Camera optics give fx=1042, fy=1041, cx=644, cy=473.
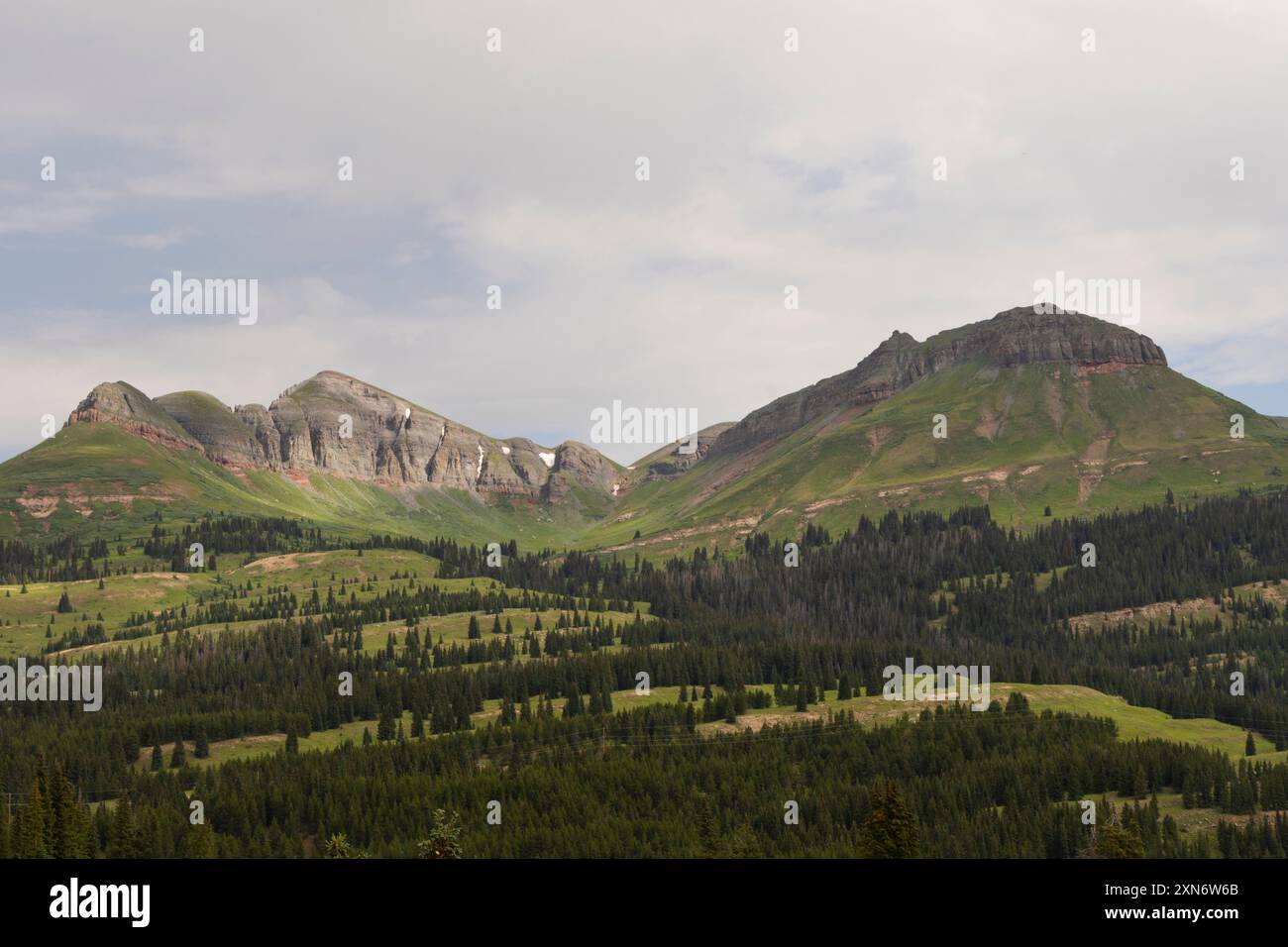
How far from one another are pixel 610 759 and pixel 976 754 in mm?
69305

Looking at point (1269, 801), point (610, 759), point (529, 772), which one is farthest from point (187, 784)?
point (1269, 801)
